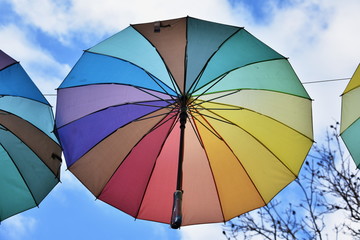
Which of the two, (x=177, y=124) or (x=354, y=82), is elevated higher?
(x=354, y=82)

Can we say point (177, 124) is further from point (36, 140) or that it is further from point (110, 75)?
point (36, 140)

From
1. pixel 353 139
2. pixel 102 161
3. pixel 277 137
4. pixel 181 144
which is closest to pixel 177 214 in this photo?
pixel 181 144

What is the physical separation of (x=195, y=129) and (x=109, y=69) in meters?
1.29

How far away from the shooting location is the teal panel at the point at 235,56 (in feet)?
17.3

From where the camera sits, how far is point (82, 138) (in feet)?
17.8

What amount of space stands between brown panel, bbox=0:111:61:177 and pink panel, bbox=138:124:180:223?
127cm

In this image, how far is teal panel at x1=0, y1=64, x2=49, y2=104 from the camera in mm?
5742

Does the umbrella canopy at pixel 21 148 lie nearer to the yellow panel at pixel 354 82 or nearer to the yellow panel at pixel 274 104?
the yellow panel at pixel 274 104

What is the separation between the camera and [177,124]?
5.68 metres

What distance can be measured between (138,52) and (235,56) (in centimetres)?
115

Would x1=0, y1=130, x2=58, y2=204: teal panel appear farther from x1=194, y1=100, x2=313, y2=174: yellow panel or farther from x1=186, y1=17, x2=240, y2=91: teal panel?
x1=194, y1=100, x2=313, y2=174: yellow panel

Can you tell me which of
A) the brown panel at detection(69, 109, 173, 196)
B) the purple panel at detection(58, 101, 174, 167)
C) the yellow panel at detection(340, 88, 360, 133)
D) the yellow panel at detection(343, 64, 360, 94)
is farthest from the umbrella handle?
the yellow panel at detection(343, 64, 360, 94)

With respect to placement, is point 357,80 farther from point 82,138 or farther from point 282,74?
point 82,138

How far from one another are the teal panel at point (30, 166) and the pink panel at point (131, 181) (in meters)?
0.90
